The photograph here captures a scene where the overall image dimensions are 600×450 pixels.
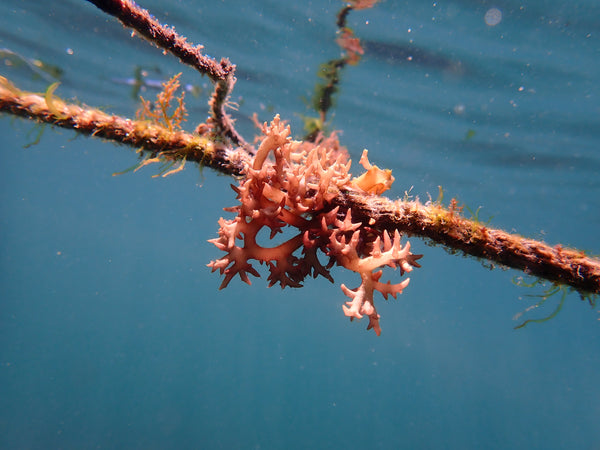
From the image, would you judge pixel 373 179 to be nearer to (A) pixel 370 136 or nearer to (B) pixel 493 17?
(B) pixel 493 17

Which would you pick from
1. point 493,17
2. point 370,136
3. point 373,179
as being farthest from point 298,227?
Result: point 370,136

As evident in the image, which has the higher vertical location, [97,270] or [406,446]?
[406,446]

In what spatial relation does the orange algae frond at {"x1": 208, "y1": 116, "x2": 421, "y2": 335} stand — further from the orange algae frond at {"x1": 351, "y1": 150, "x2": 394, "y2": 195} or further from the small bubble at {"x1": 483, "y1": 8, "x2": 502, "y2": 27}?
the small bubble at {"x1": 483, "y1": 8, "x2": 502, "y2": 27}

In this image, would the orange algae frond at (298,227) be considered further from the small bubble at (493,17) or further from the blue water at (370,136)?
the small bubble at (493,17)

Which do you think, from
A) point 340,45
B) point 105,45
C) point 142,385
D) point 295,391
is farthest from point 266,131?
point 295,391

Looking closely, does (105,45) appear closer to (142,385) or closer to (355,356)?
(142,385)

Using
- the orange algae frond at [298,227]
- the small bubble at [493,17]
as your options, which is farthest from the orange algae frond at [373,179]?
the small bubble at [493,17]
